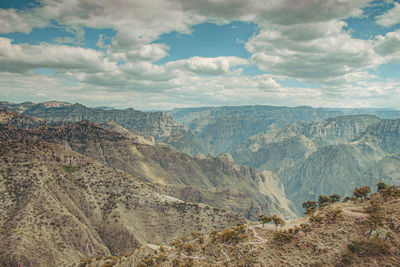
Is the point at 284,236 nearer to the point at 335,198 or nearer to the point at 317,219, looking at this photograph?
the point at 317,219

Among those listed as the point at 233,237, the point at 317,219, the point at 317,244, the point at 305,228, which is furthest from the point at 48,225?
the point at 317,244

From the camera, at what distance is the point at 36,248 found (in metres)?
136

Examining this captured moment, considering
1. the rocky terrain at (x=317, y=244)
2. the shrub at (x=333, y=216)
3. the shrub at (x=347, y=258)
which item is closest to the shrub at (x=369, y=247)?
the rocky terrain at (x=317, y=244)

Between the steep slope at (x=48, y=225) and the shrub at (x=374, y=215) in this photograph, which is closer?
the shrub at (x=374, y=215)

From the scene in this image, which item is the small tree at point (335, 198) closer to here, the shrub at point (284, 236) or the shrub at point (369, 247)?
the shrub at point (284, 236)

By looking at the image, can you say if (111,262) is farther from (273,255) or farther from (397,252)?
(397,252)

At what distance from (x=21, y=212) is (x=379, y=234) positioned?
18395cm

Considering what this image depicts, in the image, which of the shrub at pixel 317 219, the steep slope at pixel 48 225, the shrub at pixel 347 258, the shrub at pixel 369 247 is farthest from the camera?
the steep slope at pixel 48 225

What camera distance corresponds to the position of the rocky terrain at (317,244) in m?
62.2

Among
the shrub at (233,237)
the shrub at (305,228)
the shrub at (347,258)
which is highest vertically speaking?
the shrub at (305,228)

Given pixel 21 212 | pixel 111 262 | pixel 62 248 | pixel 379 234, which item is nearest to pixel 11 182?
pixel 21 212

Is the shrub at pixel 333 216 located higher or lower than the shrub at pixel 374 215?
lower

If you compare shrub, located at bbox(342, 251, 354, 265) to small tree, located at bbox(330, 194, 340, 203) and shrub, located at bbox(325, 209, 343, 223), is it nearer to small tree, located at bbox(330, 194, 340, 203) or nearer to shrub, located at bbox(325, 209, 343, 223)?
shrub, located at bbox(325, 209, 343, 223)

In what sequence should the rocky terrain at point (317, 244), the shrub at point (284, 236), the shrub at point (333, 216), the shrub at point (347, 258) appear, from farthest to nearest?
the shrub at point (333, 216)
the shrub at point (284, 236)
the rocky terrain at point (317, 244)
the shrub at point (347, 258)
